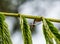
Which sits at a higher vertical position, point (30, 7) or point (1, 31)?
point (1, 31)

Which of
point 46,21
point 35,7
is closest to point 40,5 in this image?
point 35,7

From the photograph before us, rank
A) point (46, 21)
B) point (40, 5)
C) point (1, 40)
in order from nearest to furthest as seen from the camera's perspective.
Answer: point (1, 40) → point (46, 21) → point (40, 5)

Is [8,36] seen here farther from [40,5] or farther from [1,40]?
[40,5]

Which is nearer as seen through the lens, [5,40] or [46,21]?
[5,40]

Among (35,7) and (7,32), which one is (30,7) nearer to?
(35,7)

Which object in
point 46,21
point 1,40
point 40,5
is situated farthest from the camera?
point 40,5

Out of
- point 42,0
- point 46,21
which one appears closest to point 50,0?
point 42,0
